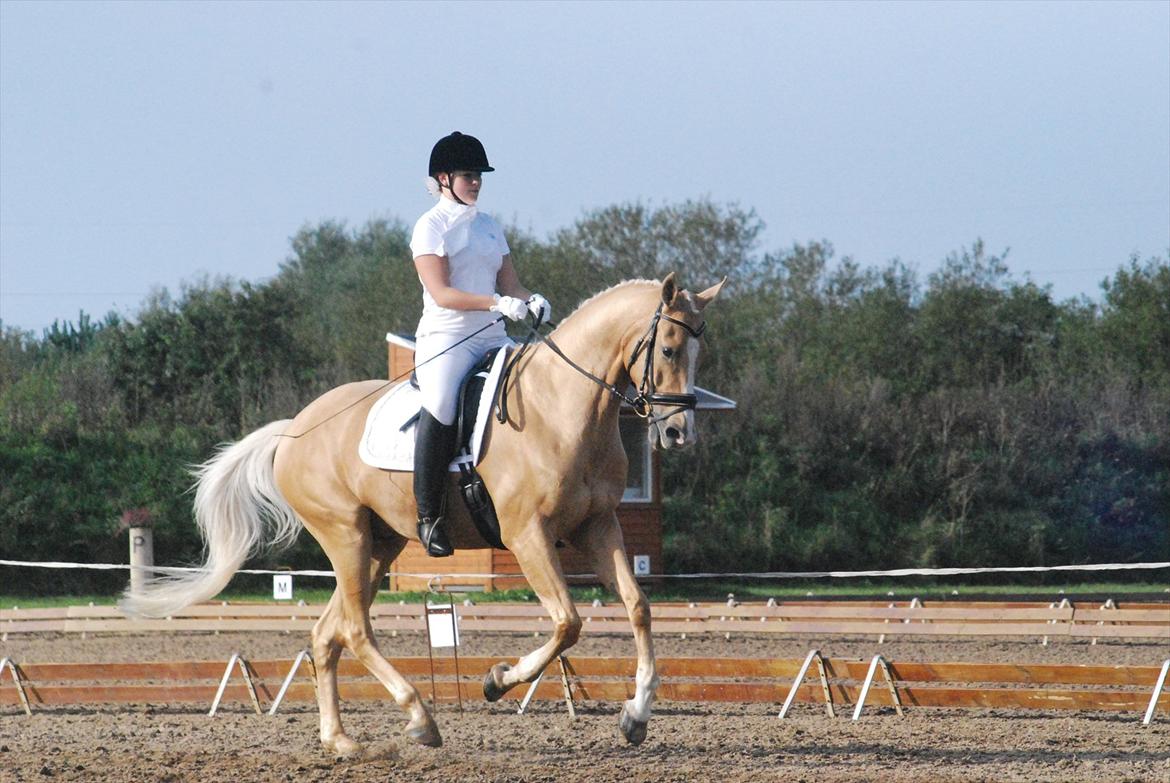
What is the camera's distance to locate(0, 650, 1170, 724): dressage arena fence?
366 inches

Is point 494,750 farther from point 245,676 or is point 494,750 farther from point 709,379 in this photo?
point 709,379

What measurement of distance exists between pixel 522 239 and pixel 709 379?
35.1 ft

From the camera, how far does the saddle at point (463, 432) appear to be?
7.49 meters

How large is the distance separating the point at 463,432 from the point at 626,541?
1589 cm

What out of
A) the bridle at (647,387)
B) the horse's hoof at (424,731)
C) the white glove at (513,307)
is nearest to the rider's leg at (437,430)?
the bridle at (647,387)

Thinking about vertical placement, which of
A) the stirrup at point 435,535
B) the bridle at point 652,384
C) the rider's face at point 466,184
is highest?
the rider's face at point 466,184

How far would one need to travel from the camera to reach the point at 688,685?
1003 centimetres

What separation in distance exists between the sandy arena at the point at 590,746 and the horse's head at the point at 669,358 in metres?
1.64

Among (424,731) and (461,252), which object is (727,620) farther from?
(461,252)

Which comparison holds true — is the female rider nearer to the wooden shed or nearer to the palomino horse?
the palomino horse

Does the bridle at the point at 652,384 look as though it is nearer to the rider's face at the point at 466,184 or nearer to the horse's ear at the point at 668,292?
the horse's ear at the point at 668,292

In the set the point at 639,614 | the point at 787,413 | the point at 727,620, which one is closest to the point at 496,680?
the point at 639,614

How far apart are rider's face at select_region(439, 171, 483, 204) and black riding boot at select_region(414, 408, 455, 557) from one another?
114cm

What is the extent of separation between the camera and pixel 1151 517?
30.1 m
